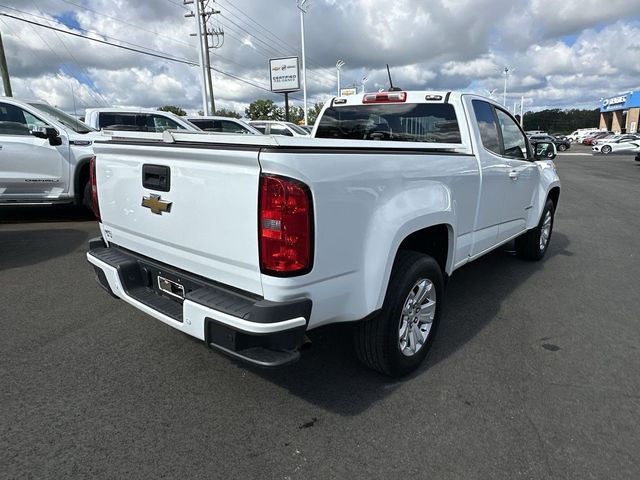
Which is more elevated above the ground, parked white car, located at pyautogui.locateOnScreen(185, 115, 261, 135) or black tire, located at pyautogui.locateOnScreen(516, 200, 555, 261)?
parked white car, located at pyautogui.locateOnScreen(185, 115, 261, 135)

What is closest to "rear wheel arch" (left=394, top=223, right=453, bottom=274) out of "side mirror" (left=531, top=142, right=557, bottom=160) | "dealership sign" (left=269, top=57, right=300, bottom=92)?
"side mirror" (left=531, top=142, right=557, bottom=160)

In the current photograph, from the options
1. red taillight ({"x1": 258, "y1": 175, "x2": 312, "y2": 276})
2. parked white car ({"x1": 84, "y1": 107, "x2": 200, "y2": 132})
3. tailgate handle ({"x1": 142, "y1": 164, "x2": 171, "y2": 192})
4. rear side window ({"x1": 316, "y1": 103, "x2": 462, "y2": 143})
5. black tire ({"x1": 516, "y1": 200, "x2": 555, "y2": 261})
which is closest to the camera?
red taillight ({"x1": 258, "y1": 175, "x2": 312, "y2": 276})

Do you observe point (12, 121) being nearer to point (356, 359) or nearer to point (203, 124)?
point (203, 124)

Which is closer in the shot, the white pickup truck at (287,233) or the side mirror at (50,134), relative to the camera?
the white pickup truck at (287,233)

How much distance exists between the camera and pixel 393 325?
2.78m

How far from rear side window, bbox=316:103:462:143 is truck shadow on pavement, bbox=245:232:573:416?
158cm

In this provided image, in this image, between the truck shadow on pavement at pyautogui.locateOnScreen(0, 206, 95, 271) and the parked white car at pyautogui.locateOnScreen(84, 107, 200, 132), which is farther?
the parked white car at pyautogui.locateOnScreen(84, 107, 200, 132)

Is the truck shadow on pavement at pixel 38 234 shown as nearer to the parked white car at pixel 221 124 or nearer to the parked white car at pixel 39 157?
the parked white car at pixel 39 157

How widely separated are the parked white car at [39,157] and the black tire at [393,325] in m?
5.99

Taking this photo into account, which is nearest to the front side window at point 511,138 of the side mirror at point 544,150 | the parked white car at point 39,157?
the side mirror at point 544,150

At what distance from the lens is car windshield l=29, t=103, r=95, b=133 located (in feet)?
24.6

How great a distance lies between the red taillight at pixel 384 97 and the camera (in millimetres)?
4164

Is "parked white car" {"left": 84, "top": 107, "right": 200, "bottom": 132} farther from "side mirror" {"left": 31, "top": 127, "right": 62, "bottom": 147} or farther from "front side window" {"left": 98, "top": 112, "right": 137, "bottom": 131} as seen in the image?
"side mirror" {"left": 31, "top": 127, "right": 62, "bottom": 147}

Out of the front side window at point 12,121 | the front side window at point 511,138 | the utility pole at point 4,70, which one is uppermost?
the utility pole at point 4,70
